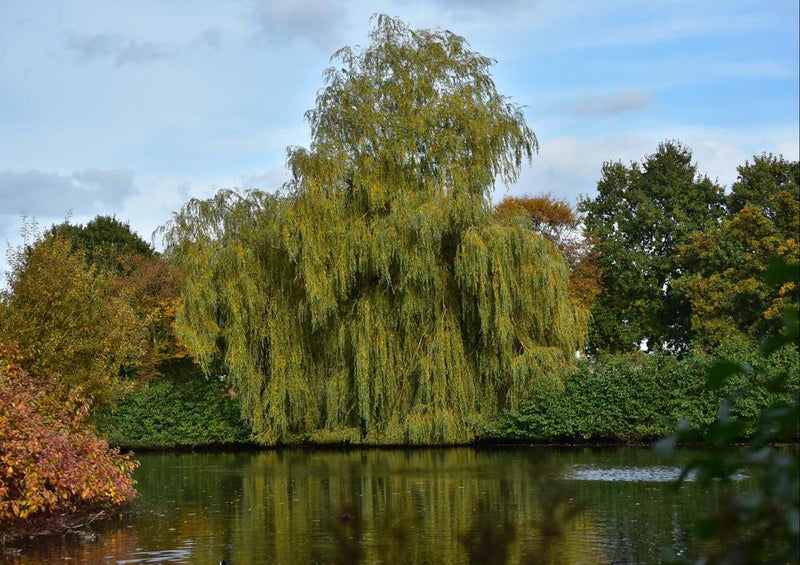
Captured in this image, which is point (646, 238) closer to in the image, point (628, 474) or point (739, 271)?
point (739, 271)

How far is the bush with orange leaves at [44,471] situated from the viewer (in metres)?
14.9

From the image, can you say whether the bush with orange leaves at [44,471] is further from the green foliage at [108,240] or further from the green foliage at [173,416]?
the green foliage at [108,240]

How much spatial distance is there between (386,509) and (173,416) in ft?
60.0

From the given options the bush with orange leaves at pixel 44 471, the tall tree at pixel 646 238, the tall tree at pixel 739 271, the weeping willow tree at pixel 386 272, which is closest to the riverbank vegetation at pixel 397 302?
the weeping willow tree at pixel 386 272

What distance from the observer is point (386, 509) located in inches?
688

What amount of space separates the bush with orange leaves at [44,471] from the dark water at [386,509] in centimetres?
52

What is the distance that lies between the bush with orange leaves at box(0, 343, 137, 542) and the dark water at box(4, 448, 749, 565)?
0.52m

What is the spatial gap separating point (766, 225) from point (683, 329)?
25.5ft

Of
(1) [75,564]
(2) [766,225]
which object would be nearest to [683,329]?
(2) [766,225]

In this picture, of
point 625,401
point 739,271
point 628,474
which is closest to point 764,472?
point 628,474

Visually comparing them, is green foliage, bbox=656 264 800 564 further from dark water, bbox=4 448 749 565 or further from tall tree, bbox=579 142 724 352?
tall tree, bbox=579 142 724 352

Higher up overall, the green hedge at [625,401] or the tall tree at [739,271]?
the tall tree at [739,271]

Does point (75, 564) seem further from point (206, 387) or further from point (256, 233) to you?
point (206, 387)

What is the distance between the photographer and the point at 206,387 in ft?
112
